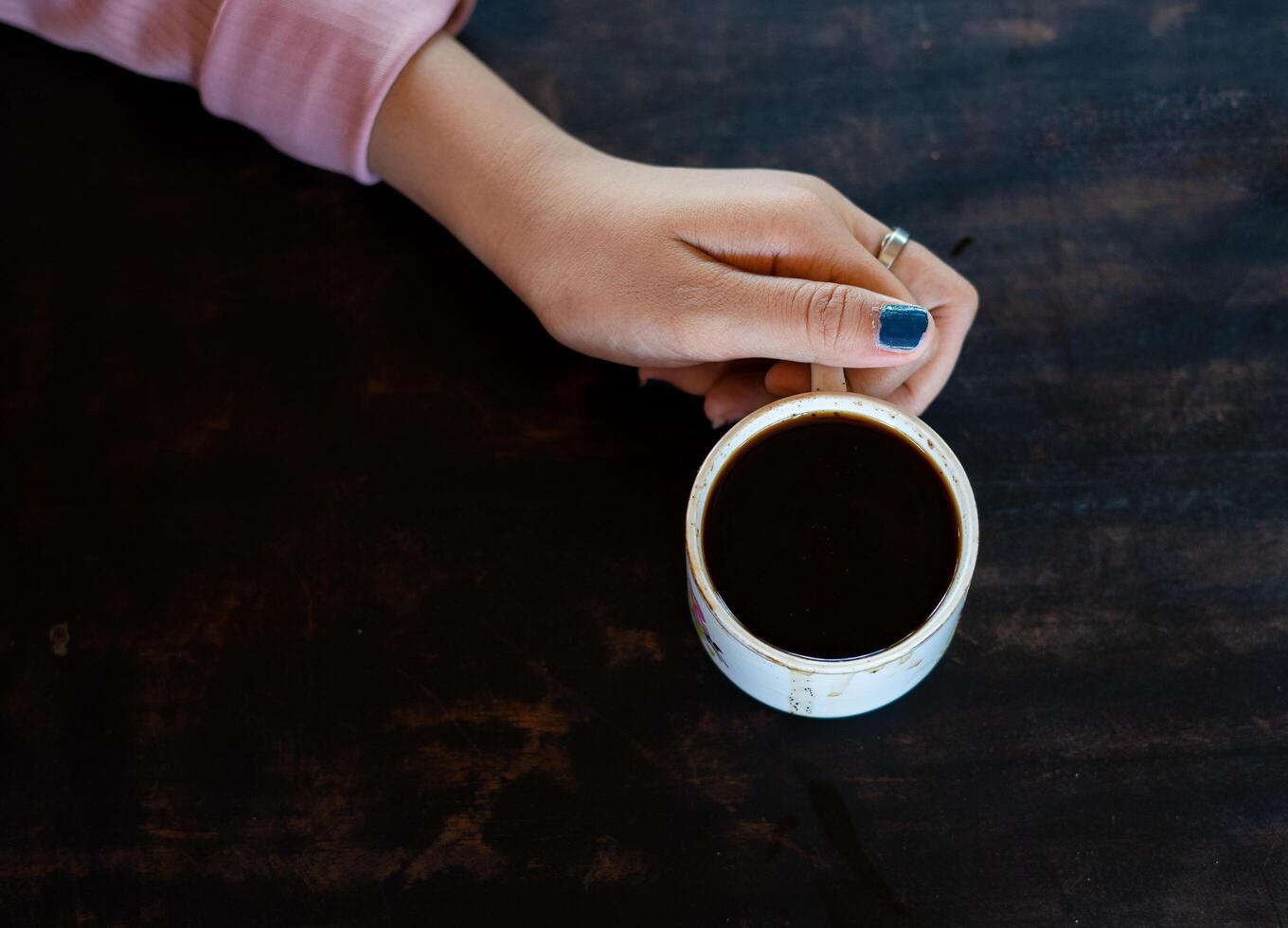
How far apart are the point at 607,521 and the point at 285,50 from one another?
548 millimetres

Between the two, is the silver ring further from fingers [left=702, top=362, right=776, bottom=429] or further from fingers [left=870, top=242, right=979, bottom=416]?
fingers [left=702, top=362, right=776, bottom=429]

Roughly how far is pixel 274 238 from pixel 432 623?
1.48ft

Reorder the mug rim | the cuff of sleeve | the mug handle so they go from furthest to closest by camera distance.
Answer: the cuff of sleeve → the mug handle → the mug rim

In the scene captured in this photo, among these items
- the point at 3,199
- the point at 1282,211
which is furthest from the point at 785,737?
the point at 3,199

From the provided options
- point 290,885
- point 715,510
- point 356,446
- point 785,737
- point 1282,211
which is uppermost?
point 1282,211

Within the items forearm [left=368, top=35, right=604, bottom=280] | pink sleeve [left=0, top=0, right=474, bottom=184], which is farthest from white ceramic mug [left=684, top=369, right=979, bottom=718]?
pink sleeve [left=0, top=0, right=474, bottom=184]

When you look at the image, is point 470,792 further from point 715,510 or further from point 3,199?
point 3,199

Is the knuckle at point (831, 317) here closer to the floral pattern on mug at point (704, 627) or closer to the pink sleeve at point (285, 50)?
the floral pattern on mug at point (704, 627)

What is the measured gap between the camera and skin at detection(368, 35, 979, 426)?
0.81 metres

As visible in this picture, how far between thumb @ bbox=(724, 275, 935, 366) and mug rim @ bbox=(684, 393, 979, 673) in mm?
42

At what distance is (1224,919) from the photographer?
2.74ft

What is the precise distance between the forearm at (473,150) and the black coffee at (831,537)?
35 centimetres

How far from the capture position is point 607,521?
3.11ft

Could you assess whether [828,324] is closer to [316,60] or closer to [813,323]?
[813,323]
